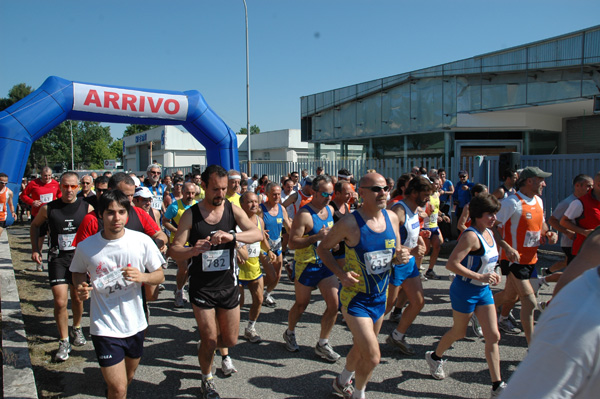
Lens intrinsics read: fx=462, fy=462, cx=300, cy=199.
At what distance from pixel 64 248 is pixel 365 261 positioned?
3455 millimetres

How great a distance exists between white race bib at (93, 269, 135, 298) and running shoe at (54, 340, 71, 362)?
6.89 ft

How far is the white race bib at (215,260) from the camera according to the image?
3953mm

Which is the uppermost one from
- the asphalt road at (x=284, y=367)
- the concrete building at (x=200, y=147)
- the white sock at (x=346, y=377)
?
the concrete building at (x=200, y=147)

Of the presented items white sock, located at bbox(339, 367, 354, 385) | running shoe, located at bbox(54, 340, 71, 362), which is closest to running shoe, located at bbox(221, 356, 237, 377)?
white sock, located at bbox(339, 367, 354, 385)

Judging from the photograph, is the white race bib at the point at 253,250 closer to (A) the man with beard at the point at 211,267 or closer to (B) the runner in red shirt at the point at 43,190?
(A) the man with beard at the point at 211,267

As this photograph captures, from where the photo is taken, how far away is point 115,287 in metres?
3.26

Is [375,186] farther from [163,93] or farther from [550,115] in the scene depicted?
[550,115]

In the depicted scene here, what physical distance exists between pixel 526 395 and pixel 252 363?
12.6 feet

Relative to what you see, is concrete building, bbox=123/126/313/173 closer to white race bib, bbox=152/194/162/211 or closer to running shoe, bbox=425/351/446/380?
white race bib, bbox=152/194/162/211

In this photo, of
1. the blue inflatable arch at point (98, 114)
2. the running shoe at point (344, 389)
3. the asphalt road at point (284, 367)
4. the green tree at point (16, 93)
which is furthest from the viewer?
the green tree at point (16, 93)

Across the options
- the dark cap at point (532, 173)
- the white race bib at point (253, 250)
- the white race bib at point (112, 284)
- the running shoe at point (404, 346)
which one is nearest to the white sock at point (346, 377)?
the running shoe at point (404, 346)

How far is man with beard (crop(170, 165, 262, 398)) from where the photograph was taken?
3.89m

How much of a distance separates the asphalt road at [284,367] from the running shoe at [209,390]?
17cm

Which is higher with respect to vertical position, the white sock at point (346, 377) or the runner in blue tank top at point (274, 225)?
the runner in blue tank top at point (274, 225)
